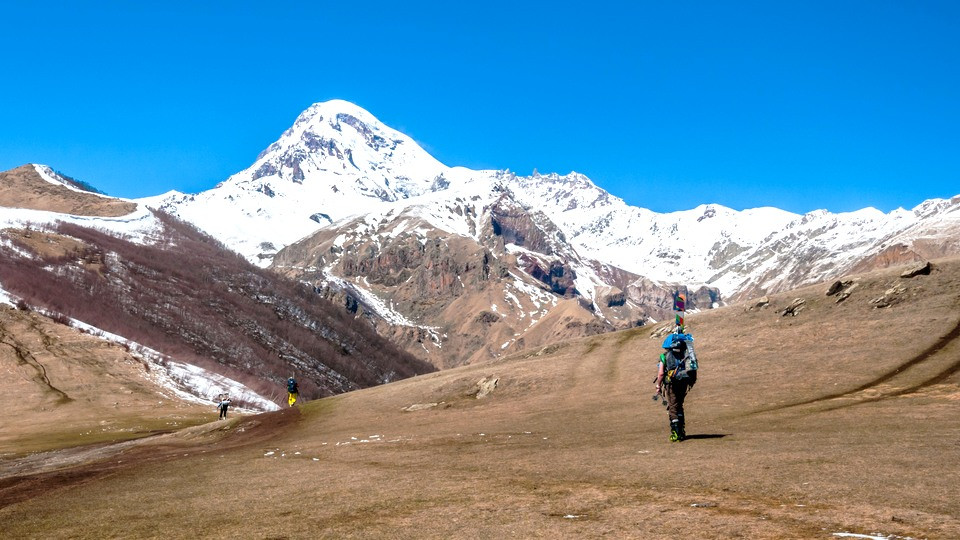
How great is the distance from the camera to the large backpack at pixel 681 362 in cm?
2475

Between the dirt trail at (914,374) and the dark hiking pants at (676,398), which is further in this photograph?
the dirt trail at (914,374)

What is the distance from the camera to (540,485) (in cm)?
1798

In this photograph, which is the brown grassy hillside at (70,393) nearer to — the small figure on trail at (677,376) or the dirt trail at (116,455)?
the dirt trail at (116,455)

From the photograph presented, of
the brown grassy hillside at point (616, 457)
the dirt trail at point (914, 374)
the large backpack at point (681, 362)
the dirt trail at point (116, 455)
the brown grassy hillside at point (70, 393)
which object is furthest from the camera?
the brown grassy hillside at point (70, 393)

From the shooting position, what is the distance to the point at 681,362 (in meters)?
25.0

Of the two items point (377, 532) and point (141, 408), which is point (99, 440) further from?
point (377, 532)

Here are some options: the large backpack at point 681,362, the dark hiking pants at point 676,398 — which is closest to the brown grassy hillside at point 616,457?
the dark hiking pants at point 676,398

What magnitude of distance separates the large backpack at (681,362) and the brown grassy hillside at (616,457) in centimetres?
223

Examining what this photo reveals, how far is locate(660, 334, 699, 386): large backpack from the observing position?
81.2 feet

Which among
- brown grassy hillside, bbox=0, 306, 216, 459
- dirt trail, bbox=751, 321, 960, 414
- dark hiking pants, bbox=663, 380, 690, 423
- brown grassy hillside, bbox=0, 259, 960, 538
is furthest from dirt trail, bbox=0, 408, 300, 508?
dirt trail, bbox=751, 321, 960, 414

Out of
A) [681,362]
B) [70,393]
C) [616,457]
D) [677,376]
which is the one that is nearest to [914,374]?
[681,362]

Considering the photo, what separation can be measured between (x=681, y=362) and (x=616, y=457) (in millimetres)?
5139

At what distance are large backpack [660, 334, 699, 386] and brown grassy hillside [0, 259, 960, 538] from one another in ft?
7.31

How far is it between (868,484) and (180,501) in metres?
16.4
